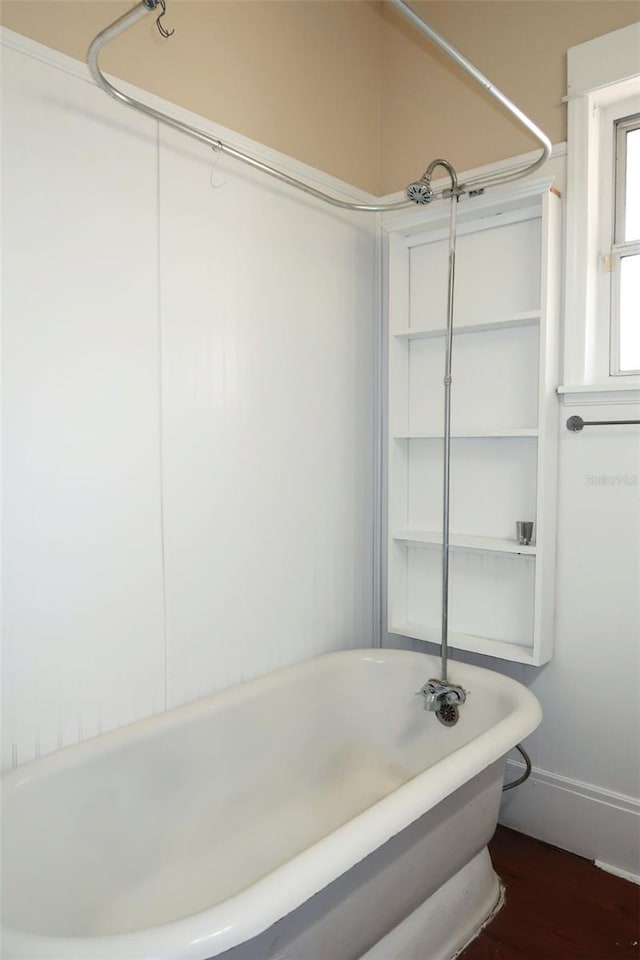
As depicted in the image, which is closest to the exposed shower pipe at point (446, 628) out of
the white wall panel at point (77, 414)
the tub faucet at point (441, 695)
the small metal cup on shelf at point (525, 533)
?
the tub faucet at point (441, 695)

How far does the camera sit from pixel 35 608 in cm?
149

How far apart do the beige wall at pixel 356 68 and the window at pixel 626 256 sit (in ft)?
0.68

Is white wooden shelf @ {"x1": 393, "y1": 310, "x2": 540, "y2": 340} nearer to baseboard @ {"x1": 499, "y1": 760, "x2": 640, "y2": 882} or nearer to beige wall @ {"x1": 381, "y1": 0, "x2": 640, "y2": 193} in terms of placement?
beige wall @ {"x1": 381, "y1": 0, "x2": 640, "y2": 193}

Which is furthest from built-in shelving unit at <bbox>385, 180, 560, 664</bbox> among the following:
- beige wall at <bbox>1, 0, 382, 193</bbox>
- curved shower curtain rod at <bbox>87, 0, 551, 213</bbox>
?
beige wall at <bbox>1, 0, 382, 193</bbox>

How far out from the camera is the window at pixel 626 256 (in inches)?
79.4

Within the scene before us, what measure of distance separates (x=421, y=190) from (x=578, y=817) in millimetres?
1931

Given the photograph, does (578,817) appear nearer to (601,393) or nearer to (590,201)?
(601,393)

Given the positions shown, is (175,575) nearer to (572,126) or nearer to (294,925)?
(294,925)

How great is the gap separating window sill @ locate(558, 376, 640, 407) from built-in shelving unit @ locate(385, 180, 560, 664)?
6 centimetres

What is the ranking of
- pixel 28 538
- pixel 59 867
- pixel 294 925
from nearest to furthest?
pixel 294 925
pixel 59 867
pixel 28 538

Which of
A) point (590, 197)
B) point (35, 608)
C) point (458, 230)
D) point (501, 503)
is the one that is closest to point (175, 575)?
point (35, 608)

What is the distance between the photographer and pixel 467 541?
7.09ft

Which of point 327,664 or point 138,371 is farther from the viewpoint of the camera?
point 327,664

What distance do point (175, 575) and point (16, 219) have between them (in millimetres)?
932
